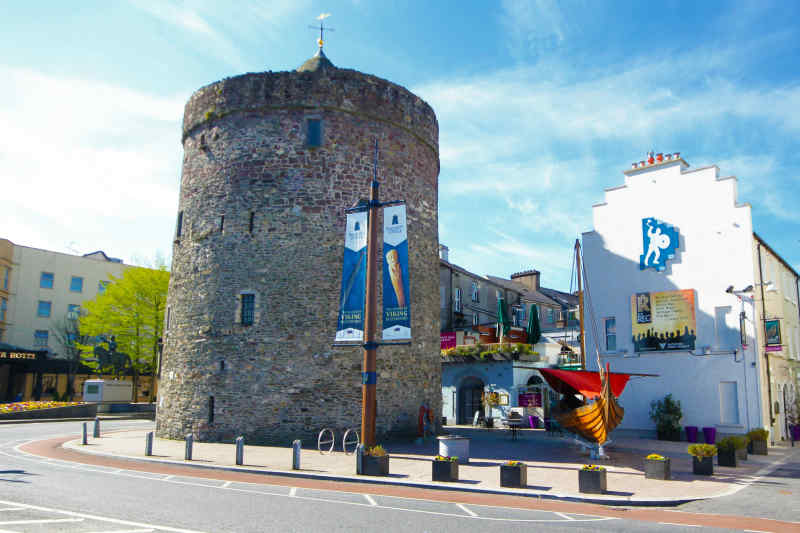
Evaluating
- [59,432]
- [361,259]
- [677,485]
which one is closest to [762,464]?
[677,485]

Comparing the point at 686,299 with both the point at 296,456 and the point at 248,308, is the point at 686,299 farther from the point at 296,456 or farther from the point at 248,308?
the point at 296,456

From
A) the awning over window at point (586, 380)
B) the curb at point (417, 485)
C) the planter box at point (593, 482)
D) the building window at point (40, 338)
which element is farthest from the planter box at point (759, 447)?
the building window at point (40, 338)

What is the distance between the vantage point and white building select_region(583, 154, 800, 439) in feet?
73.6

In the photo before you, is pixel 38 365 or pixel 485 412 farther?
pixel 38 365

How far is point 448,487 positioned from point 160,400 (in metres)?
13.5

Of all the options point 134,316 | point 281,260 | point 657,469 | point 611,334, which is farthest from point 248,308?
point 134,316

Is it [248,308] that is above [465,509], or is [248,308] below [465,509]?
above

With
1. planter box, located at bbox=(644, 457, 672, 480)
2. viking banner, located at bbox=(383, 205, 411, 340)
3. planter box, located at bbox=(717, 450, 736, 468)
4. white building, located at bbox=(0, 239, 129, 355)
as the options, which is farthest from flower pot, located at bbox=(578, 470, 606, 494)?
white building, located at bbox=(0, 239, 129, 355)

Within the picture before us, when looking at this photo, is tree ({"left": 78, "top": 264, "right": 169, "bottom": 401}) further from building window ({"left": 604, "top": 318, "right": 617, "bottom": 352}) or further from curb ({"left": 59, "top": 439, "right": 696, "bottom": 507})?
building window ({"left": 604, "top": 318, "right": 617, "bottom": 352})

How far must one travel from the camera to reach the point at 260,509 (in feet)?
30.6

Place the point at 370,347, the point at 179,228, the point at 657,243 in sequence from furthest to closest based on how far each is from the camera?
the point at 657,243, the point at 179,228, the point at 370,347

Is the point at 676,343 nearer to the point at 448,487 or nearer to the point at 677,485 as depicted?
the point at 677,485

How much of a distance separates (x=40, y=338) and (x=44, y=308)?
2.54m

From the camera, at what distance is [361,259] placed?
15359 millimetres
